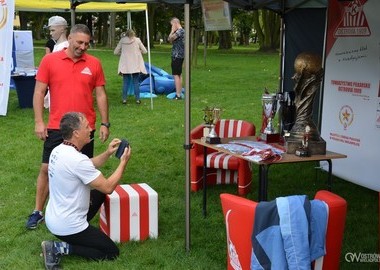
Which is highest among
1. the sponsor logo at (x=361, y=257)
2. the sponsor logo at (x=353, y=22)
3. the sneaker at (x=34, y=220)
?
the sponsor logo at (x=353, y=22)

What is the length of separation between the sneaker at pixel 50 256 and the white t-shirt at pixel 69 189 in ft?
0.45

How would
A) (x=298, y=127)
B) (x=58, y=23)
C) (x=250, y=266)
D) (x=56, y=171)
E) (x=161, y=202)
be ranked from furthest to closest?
1. (x=58, y=23)
2. (x=161, y=202)
3. (x=298, y=127)
4. (x=56, y=171)
5. (x=250, y=266)

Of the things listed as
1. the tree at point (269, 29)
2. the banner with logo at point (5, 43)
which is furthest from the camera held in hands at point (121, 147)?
the tree at point (269, 29)

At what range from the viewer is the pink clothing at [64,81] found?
181 inches

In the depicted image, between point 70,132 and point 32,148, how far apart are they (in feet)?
13.8

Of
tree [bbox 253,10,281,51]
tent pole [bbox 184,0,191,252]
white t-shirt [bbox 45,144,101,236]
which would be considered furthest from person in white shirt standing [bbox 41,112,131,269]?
tree [bbox 253,10,281,51]

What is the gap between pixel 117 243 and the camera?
4469 mm

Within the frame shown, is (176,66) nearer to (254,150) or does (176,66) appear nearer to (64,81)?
(64,81)

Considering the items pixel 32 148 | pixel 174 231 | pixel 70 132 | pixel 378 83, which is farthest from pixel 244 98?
Answer: pixel 70 132

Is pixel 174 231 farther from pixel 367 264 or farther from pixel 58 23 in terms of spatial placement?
pixel 58 23

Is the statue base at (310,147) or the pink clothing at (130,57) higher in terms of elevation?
the pink clothing at (130,57)

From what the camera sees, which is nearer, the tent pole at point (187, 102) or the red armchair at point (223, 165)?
the tent pole at point (187, 102)

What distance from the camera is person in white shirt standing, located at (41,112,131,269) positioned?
12.6 feet

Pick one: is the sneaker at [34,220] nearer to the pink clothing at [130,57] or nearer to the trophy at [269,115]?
the trophy at [269,115]
